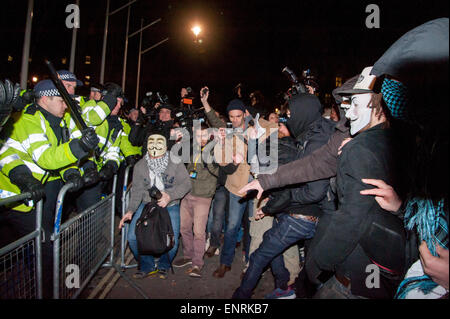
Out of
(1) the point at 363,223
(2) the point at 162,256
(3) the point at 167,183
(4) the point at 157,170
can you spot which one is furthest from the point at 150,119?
(1) the point at 363,223

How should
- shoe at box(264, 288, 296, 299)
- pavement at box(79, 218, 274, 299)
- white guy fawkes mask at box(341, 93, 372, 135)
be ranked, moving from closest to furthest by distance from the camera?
white guy fawkes mask at box(341, 93, 372, 135) → shoe at box(264, 288, 296, 299) → pavement at box(79, 218, 274, 299)

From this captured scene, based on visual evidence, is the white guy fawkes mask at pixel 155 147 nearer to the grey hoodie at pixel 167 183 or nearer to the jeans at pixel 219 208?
the grey hoodie at pixel 167 183

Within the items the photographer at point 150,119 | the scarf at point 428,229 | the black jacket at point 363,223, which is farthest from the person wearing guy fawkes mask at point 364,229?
the photographer at point 150,119

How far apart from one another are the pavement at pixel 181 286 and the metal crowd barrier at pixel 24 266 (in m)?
1.13

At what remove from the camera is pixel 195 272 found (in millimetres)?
3787

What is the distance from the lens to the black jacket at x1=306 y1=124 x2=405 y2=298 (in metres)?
1.51

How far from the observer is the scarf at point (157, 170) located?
3701mm

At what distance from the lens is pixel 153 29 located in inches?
715

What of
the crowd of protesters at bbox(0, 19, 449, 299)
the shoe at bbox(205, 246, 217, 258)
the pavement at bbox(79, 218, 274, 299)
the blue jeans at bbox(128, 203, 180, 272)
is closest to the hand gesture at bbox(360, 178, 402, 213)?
the crowd of protesters at bbox(0, 19, 449, 299)

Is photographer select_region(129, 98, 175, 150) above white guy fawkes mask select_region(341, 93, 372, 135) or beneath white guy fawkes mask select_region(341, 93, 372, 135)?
above

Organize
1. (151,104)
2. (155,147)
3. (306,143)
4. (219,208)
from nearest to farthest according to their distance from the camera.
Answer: (306,143), (155,147), (219,208), (151,104)

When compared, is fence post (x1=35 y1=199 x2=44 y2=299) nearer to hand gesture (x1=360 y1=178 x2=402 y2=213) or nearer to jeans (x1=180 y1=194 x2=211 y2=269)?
jeans (x1=180 y1=194 x2=211 y2=269)

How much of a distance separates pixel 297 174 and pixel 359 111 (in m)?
0.81

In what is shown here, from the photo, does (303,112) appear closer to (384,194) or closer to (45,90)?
(384,194)
